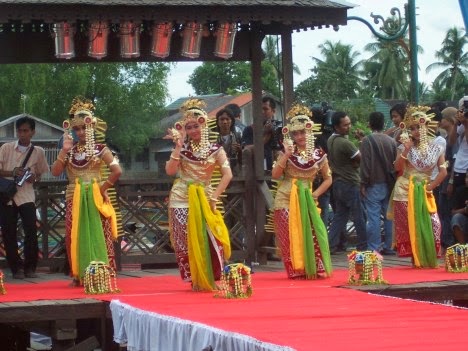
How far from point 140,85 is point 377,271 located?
1771 inches

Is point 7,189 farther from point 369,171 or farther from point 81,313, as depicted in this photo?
point 369,171

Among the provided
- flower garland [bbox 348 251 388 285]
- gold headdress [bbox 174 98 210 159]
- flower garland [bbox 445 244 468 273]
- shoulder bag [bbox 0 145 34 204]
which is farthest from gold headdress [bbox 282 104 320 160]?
shoulder bag [bbox 0 145 34 204]

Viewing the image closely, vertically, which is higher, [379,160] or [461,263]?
[379,160]

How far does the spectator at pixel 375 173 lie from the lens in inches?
573

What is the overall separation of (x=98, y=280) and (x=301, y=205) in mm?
2195

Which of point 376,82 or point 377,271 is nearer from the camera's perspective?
point 377,271

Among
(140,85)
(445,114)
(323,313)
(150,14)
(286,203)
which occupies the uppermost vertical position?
(140,85)

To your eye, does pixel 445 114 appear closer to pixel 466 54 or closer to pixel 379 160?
pixel 379 160

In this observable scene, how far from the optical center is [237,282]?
1042cm

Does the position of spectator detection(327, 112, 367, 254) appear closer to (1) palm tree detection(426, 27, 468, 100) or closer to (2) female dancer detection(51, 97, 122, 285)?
(2) female dancer detection(51, 97, 122, 285)

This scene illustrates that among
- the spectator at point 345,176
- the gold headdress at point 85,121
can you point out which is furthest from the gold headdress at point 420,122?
the gold headdress at point 85,121

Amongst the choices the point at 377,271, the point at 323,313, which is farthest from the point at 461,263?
the point at 323,313

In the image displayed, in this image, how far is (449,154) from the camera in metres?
14.6

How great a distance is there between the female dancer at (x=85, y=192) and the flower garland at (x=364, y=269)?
2249mm
